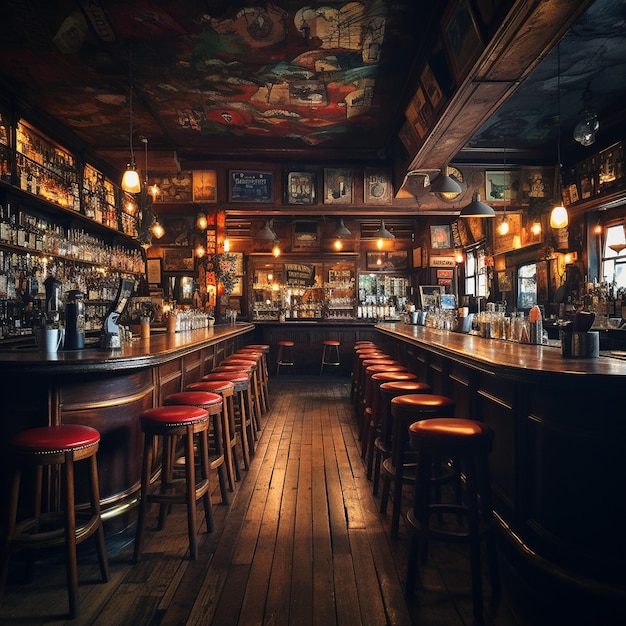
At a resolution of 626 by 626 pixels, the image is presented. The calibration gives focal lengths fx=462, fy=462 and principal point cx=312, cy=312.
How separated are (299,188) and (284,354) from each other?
10.2 feet

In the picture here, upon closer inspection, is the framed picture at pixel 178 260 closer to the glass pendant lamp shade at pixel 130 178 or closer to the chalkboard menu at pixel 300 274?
the chalkboard menu at pixel 300 274

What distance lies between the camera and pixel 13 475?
206 cm

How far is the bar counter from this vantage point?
1889mm

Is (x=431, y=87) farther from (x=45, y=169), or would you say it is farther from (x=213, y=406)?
(x=45, y=169)

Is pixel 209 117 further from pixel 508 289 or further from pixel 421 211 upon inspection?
pixel 508 289

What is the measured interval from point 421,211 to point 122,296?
592cm

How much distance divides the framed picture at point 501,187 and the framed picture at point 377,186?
1604mm

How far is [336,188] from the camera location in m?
7.75

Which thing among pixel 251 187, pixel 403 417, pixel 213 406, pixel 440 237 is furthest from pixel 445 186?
pixel 440 237

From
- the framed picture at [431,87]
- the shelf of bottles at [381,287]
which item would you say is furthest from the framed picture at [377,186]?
the shelf of bottles at [381,287]

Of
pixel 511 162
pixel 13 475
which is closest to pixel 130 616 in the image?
pixel 13 475

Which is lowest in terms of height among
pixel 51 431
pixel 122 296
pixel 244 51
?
pixel 51 431

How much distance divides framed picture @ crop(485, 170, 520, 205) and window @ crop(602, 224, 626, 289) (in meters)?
1.50

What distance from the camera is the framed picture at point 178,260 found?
34.7ft
